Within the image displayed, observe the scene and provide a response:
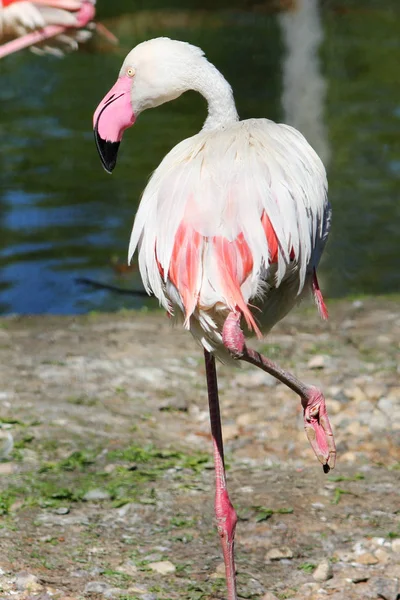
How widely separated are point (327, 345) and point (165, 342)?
31.2 inches

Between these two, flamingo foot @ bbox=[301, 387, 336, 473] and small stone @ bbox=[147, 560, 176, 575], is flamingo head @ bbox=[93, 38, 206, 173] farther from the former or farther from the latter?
small stone @ bbox=[147, 560, 176, 575]

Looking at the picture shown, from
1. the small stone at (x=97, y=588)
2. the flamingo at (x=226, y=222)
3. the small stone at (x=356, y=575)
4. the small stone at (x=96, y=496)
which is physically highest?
the flamingo at (x=226, y=222)

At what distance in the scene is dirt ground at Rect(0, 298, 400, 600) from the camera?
3.31 metres

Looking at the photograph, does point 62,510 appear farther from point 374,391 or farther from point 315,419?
point 374,391

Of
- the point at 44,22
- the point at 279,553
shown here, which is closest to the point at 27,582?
the point at 279,553

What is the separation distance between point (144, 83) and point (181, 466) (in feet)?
5.09

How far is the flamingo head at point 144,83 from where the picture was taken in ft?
10.3

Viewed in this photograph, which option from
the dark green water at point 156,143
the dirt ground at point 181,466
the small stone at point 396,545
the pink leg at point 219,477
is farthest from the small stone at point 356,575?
the dark green water at point 156,143

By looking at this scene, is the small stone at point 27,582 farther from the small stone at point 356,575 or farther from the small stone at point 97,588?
the small stone at point 356,575

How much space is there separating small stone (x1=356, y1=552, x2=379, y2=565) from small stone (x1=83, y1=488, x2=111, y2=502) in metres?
0.94

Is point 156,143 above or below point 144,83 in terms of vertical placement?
below

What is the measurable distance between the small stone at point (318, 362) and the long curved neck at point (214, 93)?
6.26 feet

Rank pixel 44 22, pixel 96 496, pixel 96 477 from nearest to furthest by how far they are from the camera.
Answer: pixel 96 496
pixel 96 477
pixel 44 22

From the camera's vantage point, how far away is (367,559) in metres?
3.37
